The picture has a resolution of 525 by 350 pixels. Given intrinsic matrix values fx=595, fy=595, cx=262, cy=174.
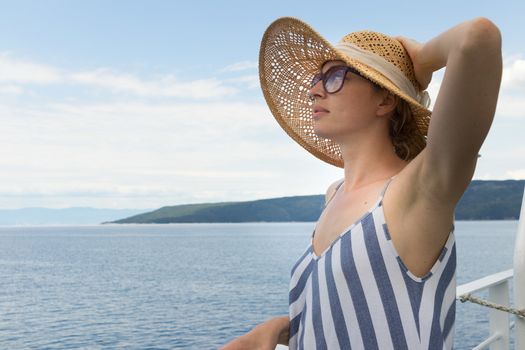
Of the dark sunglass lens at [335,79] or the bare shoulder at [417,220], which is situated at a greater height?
the dark sunglass lens at [335,79]

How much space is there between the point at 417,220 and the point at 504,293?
212cm

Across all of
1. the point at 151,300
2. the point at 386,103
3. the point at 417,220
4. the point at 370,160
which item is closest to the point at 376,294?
the point at 417,220

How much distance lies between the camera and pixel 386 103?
1.29 metres

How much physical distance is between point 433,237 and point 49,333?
37.3 metres

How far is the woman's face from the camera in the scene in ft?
4.17

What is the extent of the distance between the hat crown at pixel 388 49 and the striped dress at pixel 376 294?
295 millimetres

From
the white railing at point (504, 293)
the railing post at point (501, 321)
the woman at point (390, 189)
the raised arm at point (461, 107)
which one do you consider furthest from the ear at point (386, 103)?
the railing post at point (501, 321)

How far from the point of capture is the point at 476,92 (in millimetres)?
930

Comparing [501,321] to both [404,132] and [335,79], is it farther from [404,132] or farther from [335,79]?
[335,79]

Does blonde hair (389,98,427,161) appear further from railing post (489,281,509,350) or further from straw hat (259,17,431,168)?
railing post (489,281,509,350)

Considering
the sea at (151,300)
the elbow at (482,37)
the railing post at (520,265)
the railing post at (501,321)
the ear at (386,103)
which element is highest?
the elbow at (482,37)

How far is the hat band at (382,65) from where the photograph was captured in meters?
1.27

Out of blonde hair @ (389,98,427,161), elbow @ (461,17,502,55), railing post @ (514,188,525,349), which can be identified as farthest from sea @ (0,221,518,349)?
elbow @ (461,17,502,55)

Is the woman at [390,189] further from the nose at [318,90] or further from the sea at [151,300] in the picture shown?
the sea at [151,300]
